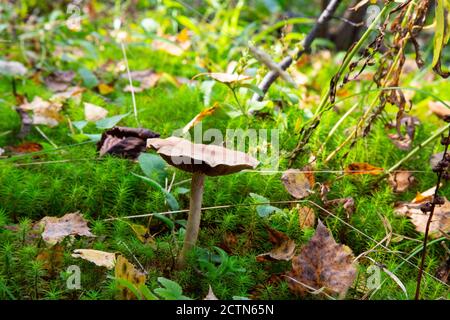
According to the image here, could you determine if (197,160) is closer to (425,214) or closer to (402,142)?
(425,214)

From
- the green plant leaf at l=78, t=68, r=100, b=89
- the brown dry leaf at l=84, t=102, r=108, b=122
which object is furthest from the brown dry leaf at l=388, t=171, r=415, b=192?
the green plant leaf at l=78, t=68, r=100, b=89

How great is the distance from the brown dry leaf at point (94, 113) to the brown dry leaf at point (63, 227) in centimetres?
81

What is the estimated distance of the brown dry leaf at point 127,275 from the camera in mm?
1404

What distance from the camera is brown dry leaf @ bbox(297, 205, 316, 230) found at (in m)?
1.82

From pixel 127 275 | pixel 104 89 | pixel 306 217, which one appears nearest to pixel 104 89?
pixel 104 89

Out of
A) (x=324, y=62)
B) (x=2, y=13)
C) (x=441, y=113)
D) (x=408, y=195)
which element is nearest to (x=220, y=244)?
(x=408, y=195)

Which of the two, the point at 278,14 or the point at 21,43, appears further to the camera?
the point at 278,14

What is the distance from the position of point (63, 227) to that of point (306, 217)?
0.83 metres

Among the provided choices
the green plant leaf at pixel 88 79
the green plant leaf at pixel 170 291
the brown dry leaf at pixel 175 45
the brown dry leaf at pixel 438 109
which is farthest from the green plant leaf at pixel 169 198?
the brown dry leaf at pixel 175 45

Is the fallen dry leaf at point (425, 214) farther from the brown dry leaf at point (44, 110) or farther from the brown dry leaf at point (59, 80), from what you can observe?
the brown dry leaf at point (59, 80)

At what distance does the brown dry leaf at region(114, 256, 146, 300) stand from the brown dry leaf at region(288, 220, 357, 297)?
1.45 feet
